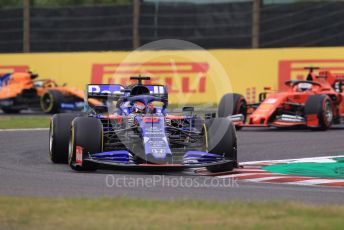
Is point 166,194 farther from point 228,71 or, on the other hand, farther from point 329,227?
point 228,71

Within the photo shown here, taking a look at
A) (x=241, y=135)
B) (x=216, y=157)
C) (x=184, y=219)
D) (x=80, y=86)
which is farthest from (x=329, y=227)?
(x=80, y=86)

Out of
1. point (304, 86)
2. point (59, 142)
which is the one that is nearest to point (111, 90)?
point (59, 142)

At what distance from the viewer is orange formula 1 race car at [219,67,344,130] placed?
19219mm

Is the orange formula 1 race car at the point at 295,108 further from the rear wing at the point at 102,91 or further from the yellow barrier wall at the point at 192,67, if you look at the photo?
the rear wing at the point at 102,91

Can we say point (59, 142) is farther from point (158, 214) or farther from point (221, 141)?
point (158, 214)

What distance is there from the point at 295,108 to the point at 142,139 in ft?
29.6

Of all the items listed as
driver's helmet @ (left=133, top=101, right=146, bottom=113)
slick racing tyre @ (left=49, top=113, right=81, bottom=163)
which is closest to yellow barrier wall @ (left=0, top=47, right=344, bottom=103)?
slick racing tyre @ (left=49, top=113, right=81, bottom=163)

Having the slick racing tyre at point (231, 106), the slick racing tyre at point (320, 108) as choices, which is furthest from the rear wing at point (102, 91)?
the slick racing tyre at point (320, 108)

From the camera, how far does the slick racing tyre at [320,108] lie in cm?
1906

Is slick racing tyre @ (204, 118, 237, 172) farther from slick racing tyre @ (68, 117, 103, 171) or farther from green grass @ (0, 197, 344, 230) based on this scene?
green grass @ (0, 197, 344, 230)

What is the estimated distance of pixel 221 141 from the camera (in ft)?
38.2

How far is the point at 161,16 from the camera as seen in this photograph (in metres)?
27.9

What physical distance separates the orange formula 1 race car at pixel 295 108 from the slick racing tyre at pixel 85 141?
26.9ft

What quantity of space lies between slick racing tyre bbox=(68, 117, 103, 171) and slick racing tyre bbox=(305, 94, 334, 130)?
8.54 meters
